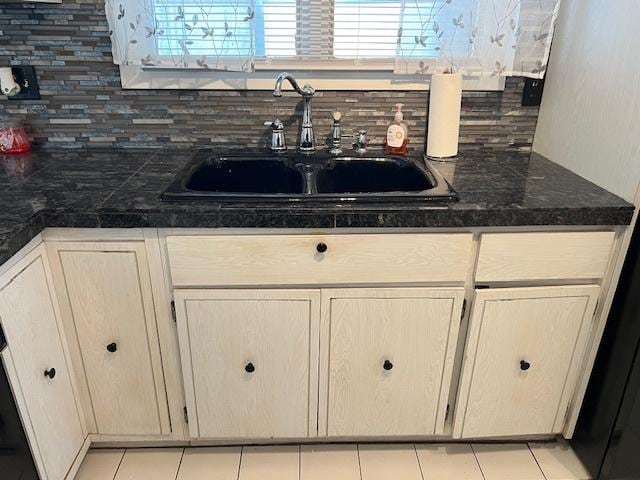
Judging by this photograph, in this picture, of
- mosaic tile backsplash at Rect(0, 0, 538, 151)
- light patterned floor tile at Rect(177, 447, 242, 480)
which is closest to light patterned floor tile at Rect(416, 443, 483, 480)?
light patterned floor tile at Rect(177, 447, 242, 480)

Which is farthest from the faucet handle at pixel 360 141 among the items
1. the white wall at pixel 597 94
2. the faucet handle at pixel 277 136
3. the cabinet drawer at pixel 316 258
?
the white wall at pixel 597 94

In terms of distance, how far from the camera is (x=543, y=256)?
51.3 inches

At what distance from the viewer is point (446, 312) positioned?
53.5 inches

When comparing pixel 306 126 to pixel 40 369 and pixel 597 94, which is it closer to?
pixel 597 94

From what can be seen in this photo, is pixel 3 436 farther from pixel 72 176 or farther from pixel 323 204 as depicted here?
pixel 323 204

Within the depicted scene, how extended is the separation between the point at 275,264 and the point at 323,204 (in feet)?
0.68

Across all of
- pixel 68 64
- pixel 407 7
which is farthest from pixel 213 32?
pixel 407 7

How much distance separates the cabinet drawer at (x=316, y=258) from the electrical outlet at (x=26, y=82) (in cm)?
91

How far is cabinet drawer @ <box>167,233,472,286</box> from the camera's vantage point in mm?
1255

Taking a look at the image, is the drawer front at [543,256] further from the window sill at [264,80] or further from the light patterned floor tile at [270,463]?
the light patterned floor tile at [270,463]

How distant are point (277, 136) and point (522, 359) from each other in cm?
109

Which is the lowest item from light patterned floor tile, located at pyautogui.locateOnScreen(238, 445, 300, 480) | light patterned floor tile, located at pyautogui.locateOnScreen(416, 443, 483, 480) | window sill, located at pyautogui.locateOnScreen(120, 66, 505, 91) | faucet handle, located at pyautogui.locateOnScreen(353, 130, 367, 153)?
light patterned floor tile, located at pyautogui.locateOnScreen(416, 443, 483, 480)

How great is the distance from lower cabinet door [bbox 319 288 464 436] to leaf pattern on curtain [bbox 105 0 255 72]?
890 millimetres

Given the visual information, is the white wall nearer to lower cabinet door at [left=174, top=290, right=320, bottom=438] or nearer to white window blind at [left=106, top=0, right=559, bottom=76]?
white window blind at [left=106, top=0, right=559, bottom=76]
